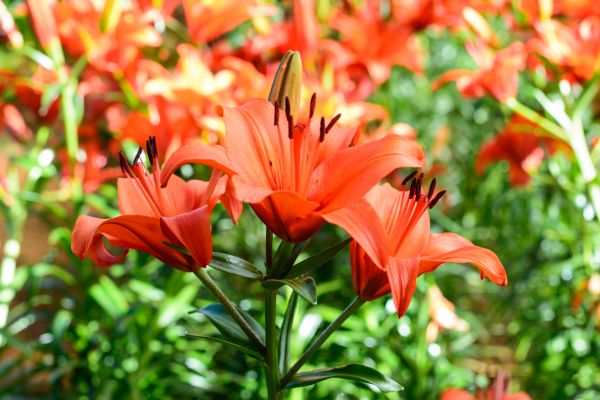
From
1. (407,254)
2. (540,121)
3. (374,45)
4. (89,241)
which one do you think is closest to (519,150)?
(540,121)

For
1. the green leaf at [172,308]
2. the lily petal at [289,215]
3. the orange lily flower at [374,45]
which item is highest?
the orange lily flower at [374,45]

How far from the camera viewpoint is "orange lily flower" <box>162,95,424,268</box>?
1.67 ft

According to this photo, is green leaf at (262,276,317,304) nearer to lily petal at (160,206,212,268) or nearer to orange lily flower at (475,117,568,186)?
lily petal at (160,206,212,268)

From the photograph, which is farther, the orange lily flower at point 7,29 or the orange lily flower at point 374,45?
the orange lily flower at point 374,45

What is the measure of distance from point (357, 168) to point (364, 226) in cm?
5

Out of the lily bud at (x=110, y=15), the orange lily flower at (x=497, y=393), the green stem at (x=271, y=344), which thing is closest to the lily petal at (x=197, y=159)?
the green stem at (x=271, y=344)

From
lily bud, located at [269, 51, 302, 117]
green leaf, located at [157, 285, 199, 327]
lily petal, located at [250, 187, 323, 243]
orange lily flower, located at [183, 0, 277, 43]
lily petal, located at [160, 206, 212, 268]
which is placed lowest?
lily petal, located at [160, 206, 212, 268]

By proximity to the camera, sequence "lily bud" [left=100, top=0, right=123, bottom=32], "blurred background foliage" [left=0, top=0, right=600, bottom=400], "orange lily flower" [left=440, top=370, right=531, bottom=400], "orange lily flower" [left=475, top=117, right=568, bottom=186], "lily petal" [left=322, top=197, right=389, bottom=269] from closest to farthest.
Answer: "lily petal" [left=322, top=197, right=389, bottom=269] → "orange lily flower" [left=440, top=370, right=531, bottom=400] → "lily bud" [left=100, top=0, right=123, bottom=32] → "blurred background foliage" [left=0, top=0, right=600, bottom=400] → "orange lily flower" [left=475, top=117, right=568, bottom=186]

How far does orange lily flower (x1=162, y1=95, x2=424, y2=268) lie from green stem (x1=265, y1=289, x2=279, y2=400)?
0.06m

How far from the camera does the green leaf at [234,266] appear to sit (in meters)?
0.55

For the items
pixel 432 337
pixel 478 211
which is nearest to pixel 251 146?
pixel 432 337

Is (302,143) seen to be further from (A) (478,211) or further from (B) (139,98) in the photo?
(A) (478,211)

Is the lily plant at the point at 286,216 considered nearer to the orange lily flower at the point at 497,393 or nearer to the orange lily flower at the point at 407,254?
the orange lily flower at the point at 407,254

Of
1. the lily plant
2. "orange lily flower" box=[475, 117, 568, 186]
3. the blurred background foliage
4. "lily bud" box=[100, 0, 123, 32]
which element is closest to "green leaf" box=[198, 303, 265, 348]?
the lily plant
